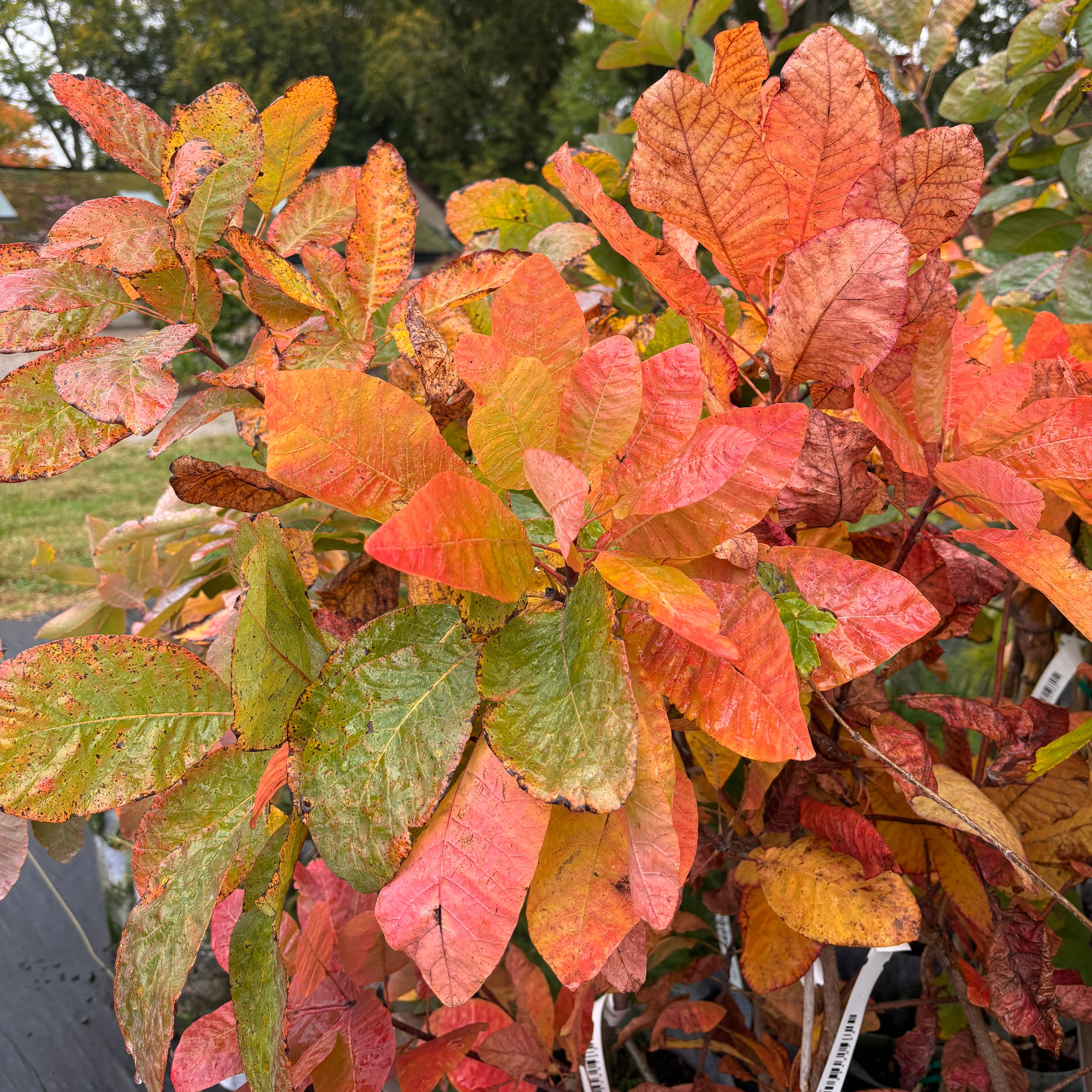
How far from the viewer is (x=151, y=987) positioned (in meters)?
0.27

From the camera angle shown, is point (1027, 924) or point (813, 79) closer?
point (813, 79)

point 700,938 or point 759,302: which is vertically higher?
point 759,302

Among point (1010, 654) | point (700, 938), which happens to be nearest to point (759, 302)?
point (1010, 654)

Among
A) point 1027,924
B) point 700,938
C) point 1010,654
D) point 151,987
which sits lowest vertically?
point 700,938

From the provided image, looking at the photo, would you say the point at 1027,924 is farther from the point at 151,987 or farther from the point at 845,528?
the point at 151,987

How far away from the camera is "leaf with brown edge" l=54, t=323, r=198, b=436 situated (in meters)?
0.31

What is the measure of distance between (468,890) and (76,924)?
1.50 m

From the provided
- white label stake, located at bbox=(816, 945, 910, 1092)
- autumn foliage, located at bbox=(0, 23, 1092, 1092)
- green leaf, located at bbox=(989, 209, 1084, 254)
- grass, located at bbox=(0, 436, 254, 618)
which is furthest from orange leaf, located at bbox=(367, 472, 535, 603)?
grass, located at bbox=(0, 436, 254, 618)

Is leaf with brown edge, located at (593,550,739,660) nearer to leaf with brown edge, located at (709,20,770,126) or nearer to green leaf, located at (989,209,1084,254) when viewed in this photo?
leaf with brown edge, located at (709,20,770,126)

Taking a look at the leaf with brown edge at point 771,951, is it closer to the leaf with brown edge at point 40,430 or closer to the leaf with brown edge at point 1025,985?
the leaf with brown edge at point 1025,985

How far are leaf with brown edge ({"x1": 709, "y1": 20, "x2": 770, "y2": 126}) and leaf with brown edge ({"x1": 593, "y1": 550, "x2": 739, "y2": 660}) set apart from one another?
0.71 ft

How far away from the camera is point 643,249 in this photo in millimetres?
321

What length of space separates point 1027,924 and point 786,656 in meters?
0.30

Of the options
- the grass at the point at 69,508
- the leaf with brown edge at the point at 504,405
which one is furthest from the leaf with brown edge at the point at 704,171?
the grass at the point at 69,508
